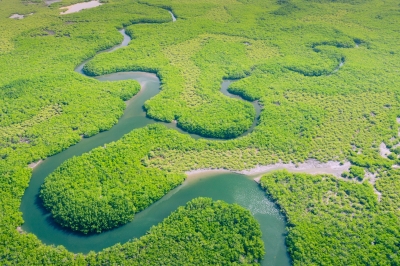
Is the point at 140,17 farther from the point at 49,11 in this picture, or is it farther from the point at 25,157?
the point at 25,157

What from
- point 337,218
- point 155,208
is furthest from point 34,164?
point 337,218

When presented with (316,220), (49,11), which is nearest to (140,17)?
(49,11)

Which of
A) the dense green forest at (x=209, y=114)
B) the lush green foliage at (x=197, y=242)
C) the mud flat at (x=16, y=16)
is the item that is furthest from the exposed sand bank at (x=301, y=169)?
the mud flat at (x=16, y=16)

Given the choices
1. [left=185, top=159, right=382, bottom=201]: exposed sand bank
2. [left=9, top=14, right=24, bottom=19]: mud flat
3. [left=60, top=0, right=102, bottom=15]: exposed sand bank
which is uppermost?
[left=60, top=0, right=102, bottom=15]: exposed sand bank

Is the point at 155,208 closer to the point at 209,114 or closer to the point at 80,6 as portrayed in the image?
the point at 209,114

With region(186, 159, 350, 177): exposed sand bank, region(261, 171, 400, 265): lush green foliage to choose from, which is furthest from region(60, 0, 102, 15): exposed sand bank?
region(261, 171, 400, 265): lush green foliage

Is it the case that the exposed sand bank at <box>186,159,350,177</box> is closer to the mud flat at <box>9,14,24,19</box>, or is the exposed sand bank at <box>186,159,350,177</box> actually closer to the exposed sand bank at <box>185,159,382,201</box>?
the exposed sand bank at <box>185,159,382,201</box>
